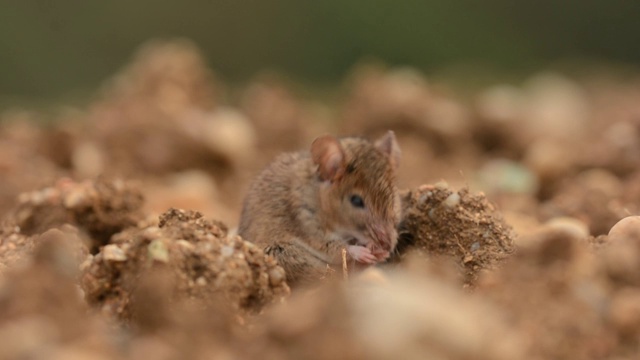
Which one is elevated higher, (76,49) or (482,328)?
(76,49)

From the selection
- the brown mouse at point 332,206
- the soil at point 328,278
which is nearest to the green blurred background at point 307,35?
the soil at point 328,278

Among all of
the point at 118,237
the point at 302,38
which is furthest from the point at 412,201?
the point at 302,38

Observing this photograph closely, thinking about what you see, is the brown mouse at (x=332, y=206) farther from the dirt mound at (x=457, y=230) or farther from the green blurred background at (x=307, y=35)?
the green blurred background at (x=307, y=35)

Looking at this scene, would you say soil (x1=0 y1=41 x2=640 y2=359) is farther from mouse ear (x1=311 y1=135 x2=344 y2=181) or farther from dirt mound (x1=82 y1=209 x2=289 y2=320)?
mouse ear (x1=311 y1=135 x2=344 y2=181)

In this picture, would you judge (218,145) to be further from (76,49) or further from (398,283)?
(76,49)

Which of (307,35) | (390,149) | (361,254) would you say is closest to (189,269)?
(361,254)

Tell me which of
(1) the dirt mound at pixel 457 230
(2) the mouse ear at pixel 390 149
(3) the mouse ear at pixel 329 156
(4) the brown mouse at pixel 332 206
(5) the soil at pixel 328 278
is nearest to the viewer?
(5) the soil at pixel 328 278

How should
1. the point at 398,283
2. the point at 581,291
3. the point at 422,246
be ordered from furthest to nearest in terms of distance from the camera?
the point at 422,246 → the point at 581,291 → the point at 398,283

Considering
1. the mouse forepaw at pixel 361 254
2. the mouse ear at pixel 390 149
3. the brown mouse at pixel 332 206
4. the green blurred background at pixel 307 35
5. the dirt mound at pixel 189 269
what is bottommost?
the dirt mound at pixel 189 269
